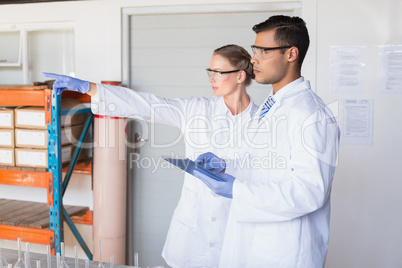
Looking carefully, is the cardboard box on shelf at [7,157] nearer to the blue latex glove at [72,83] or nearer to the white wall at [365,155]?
→ the blue latex glove at [72,83]

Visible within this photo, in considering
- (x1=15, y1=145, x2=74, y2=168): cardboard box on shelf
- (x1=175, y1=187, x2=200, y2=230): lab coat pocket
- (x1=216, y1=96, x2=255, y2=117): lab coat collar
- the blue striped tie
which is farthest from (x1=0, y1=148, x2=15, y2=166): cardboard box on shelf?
the blue striped tie

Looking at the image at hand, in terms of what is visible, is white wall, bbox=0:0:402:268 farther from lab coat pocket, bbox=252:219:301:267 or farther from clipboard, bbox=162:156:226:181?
clipboard, bbox=162:156:226:181

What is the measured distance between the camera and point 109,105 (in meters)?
2.24

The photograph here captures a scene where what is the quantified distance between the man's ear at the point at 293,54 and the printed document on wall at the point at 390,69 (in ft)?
4.34

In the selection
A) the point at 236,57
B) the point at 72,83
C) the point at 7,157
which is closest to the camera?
the point at 72,83

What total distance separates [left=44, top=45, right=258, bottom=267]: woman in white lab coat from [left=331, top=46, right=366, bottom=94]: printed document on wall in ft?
2.65

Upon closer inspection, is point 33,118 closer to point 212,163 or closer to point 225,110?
point 225,110

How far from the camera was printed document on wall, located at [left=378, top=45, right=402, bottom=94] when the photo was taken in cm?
292

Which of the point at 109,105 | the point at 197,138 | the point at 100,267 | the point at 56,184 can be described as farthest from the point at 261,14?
the point at 100,267

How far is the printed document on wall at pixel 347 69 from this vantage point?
117 inches

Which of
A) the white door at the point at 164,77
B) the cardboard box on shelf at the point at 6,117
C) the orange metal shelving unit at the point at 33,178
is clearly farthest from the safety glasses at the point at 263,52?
the cardboard box on shelf at the point at 6,117

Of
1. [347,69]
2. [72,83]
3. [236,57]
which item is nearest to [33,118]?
[72,83]

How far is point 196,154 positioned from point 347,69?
1.25 metres

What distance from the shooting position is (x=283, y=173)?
6.01ft
